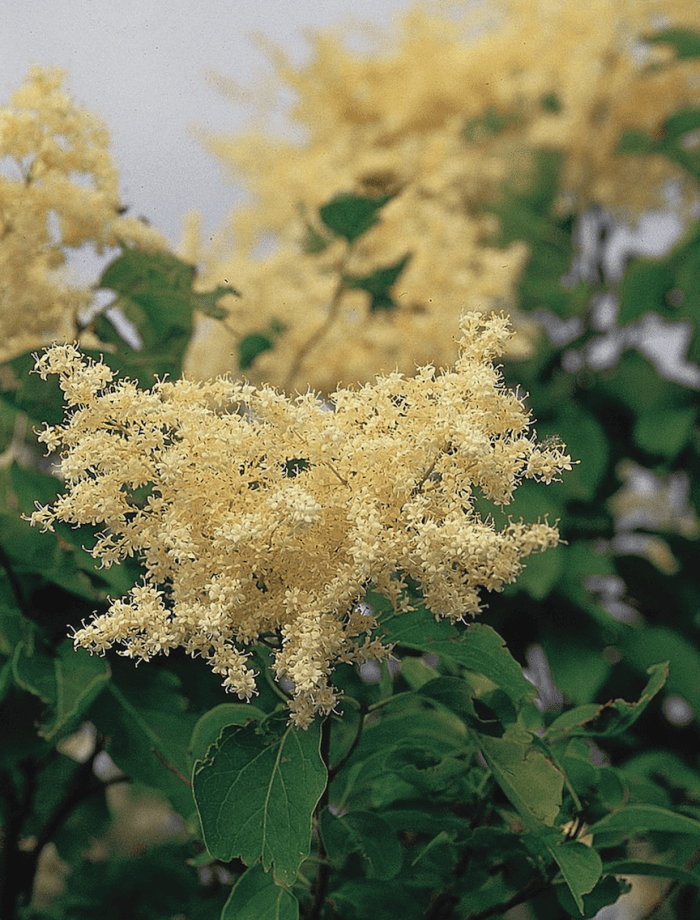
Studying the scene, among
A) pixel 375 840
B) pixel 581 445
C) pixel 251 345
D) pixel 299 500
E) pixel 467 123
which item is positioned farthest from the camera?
pixel 467 123

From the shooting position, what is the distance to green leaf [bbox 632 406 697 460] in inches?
60.2

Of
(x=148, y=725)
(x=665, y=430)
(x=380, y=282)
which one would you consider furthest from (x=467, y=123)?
(x=148, y=725)

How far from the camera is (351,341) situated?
1.36 metres

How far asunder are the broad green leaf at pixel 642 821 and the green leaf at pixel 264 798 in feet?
0.62

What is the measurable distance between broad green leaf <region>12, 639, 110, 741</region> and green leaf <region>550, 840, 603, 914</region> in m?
0.29

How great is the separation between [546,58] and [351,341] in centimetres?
89

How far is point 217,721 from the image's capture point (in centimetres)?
52

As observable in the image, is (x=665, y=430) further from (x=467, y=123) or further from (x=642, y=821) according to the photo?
(x=642, y=821)

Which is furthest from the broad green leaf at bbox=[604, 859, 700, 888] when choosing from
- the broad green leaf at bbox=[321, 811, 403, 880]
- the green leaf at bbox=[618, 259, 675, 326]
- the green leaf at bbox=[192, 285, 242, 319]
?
the green leaf at bbox=[618, 259, 675, 326]

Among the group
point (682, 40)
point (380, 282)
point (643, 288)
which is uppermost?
point (380, 282)

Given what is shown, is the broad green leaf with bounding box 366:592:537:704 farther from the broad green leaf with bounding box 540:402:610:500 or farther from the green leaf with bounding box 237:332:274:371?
the broad green leaf with bounding box 540:402:610:500

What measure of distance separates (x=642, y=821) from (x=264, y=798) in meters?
0.22

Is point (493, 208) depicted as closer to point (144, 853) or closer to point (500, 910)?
point (144, 853)

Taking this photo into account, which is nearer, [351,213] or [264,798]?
[264,798]
